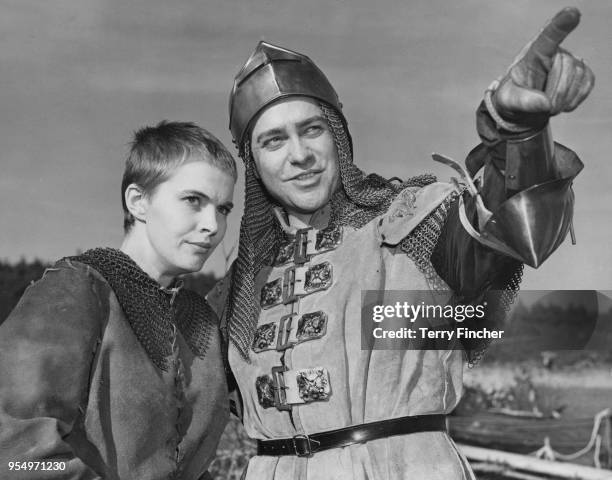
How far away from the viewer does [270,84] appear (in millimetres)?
4082

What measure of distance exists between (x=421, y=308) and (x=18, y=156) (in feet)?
18.5

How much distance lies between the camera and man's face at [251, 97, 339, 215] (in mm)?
3994

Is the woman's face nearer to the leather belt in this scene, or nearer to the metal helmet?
the metal helmet

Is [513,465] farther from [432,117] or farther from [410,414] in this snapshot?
[410,414]

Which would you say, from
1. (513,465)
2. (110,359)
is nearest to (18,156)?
(513,465)

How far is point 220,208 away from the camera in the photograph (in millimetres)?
3906

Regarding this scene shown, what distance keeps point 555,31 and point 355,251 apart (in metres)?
1.32

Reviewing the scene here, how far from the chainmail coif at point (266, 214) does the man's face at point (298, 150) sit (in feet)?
0.21

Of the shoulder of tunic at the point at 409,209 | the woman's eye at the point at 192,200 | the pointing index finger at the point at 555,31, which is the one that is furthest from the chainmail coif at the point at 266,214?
the pointing index finger at the point at 555,31

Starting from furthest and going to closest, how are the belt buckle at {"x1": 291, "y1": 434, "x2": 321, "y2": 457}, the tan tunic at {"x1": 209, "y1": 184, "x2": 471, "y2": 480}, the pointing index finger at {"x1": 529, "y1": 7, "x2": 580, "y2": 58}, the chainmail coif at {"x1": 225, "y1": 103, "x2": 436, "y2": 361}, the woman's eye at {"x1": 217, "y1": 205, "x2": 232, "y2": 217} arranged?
the chainmail coif at {"x1": 225, "y1": 103, "x2": 436, "y2": 361}
the woman's eye at {"x1": 217, "y1": 205, "x2": 232, "y2": 217}
the belt buckle at {"x1": 291, "y1": 434, "x2": 321, "y2": 457}
the tan tunic at {"x1": 209, "y1": 184, "x2": 471, "y2": 480}
the pointing index finger at {"x1": 529, "y1": 7, "x2": 580, "y2": 58}

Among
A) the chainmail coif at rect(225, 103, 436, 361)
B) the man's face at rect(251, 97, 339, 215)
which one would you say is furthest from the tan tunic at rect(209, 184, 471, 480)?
the man's face at rect(251, 97, 339, 215)

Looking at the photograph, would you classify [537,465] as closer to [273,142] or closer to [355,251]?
[355,251]

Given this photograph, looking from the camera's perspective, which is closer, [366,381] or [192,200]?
[366,381]

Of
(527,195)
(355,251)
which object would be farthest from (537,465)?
(527,195)
